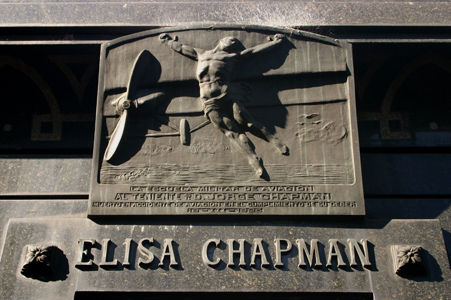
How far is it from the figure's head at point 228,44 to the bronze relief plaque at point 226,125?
0.02 m

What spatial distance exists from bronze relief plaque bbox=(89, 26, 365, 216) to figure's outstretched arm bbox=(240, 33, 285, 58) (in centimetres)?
1

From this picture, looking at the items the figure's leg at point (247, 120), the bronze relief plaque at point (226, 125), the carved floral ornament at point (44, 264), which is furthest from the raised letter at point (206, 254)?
the carved floral ornament at point (44, 264)

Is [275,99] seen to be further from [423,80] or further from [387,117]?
[423,80]

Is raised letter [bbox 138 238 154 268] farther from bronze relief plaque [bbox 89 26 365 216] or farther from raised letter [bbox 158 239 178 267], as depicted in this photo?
bronze relief plaque [bbox 89 26 365 216]

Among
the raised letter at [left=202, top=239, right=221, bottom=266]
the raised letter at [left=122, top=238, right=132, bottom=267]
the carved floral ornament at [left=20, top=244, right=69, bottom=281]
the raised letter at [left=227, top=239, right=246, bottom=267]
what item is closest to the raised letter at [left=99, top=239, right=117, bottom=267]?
the raised letter at [left=122, top=238, right=132, bottom=267]

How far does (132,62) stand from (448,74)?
13.4 feet

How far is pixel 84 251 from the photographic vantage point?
228 inches

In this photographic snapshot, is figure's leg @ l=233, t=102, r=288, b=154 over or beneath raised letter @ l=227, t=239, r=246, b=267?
over

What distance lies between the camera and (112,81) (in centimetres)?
654

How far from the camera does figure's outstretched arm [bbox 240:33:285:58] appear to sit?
6.52 m

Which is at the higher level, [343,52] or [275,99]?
[343,52]

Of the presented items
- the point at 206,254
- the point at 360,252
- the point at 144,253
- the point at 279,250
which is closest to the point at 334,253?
the point at 360,252

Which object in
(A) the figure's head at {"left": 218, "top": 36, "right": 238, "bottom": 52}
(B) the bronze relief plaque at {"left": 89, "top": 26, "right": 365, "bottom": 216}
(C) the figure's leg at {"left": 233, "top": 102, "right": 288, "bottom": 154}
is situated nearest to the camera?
(B) the bronze relief plaque at {"left": 89, "top": 26, "right": 365, "bottom": 216}

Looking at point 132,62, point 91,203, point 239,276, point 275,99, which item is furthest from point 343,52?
point 91,203
